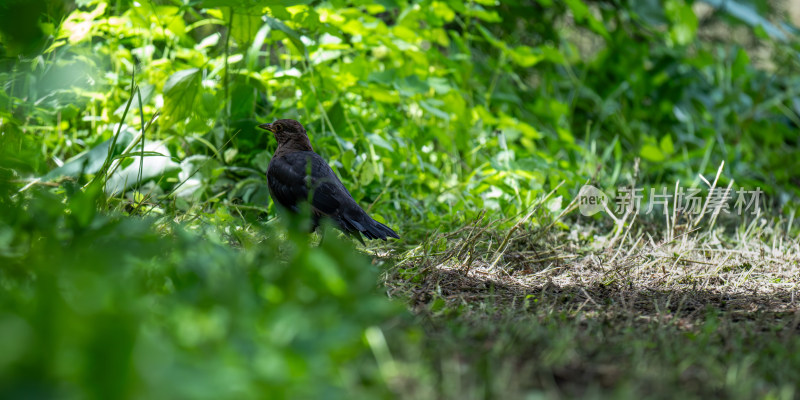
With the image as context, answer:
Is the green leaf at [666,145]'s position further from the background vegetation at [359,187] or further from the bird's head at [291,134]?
the bird's head at [291,134]

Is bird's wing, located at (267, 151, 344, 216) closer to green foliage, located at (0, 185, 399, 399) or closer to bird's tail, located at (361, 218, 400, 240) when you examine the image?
bird's tail, located at (361, 218, 400, 240)

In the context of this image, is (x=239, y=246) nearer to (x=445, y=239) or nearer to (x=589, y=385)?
(x=445, y=239)

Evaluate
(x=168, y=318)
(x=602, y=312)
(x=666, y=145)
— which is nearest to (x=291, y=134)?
(x=602, y=312)

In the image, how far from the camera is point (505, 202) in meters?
3.55

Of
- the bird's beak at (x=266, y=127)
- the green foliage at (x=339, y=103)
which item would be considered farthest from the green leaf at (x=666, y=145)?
the bird's beak at (x=266, y=127)

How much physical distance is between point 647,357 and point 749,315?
767 millimetres

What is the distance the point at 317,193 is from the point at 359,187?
58 cm

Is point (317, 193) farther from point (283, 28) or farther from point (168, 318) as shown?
point (168, 318)

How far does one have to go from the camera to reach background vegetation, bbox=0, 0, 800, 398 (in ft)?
3.49

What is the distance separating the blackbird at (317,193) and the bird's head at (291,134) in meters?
0.05

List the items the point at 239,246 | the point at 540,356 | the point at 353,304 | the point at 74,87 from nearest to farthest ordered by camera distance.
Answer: the point at 353,304 → the point at 540,356 → the point at 239,246 → the point at 74,87

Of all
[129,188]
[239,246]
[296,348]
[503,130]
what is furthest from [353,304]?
[503,130]

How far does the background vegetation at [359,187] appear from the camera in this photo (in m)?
1.06

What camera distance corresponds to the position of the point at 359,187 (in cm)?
349
